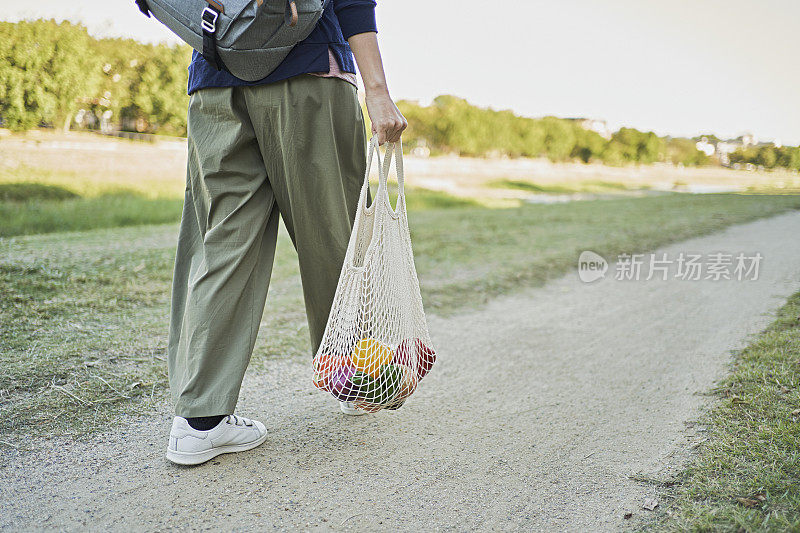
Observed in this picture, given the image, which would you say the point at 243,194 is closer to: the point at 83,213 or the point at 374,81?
the point at 374,81

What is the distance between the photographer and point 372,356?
6.72 feet

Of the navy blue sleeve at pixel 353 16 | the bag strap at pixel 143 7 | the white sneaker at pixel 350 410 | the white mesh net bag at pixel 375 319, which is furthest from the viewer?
the white sneaker at pixel 350 410

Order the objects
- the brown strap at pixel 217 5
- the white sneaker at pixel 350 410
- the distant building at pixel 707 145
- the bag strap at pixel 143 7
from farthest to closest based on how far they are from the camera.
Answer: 1. the distant building at pixel 707 145
2. the white sneaker at pixel 350 410
3. the bag strap at pixel 143 7
4. the brown strap at pixel 217 5

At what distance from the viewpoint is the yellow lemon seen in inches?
79.7

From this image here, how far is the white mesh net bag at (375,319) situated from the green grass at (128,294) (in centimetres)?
96

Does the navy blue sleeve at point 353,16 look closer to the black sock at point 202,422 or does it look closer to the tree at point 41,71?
the black sock at point 202,422

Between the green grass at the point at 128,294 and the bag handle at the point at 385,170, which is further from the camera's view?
the green grass at the point at 128,294

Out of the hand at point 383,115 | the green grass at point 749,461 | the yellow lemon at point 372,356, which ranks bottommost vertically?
the green grass at point 749,461

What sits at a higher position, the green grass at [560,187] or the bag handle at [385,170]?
the green grass at [560,187]

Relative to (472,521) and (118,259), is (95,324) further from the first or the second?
(472,521)

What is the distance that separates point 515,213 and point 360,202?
9.02 meters

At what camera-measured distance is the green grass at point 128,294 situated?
2.49m

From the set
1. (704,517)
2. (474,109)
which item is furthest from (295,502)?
(474,109)

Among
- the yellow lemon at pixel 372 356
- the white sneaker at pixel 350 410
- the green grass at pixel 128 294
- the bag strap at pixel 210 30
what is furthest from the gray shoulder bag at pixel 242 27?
the green grass at pixel 128 294
